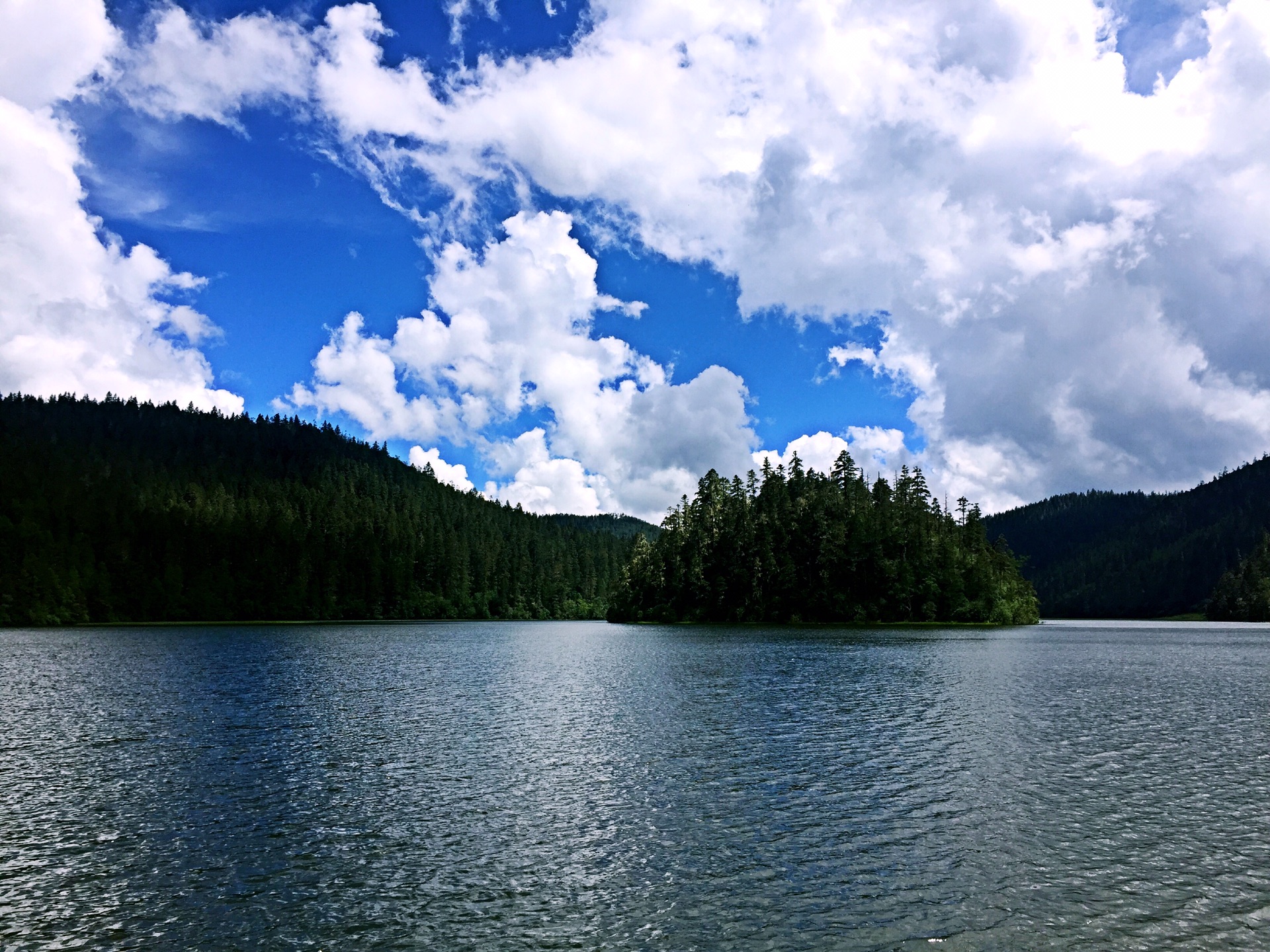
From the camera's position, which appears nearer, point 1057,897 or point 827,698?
point 1057,897

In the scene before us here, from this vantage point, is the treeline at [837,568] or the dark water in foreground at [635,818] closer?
the dark water in foreground at [635,818]

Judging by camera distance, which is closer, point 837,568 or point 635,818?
point 635,818

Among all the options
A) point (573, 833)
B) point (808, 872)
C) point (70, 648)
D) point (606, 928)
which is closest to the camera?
point (606, 928)

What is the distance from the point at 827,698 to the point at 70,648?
9939 centimetres

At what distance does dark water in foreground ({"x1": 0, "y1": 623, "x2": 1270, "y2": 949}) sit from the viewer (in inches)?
749

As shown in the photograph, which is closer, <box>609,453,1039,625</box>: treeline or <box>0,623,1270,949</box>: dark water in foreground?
<box>0,623,1270,949</box>: dark water in foreground

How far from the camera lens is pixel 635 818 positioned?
27.6 meters

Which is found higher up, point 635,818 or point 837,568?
point 837,568

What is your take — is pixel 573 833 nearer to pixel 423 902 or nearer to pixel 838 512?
pixel 423 902

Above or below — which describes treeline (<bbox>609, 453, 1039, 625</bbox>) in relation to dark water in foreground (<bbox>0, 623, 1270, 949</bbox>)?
above

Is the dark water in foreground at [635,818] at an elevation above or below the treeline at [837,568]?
below

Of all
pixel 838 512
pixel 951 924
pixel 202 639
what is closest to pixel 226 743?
pixel 951 924

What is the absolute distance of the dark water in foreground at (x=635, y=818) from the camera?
62.4 feet

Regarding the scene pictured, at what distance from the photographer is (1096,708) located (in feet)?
172
